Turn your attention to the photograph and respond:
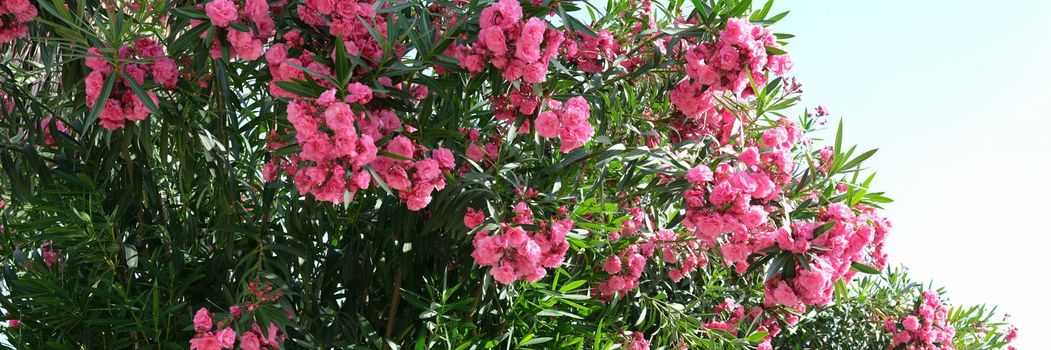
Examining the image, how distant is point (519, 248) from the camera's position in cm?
238

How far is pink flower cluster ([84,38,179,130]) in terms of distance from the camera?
7.34 ft

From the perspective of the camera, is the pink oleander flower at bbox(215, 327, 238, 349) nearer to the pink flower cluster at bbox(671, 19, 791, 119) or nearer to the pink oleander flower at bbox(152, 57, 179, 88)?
the pink oleander flower at bbox(152, 57, 179, 88)

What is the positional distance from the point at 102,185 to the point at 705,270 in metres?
2.18

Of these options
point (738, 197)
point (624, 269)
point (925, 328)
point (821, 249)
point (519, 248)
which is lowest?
point (925, 328)

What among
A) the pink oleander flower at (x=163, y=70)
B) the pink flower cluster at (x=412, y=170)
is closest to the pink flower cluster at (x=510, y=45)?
the pink flower cluster at (x=412, y=170)

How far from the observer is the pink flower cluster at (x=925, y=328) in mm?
4297

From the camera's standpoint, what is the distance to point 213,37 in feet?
7.30

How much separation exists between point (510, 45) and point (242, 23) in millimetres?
617

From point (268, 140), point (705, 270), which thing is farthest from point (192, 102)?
point (705, 270)

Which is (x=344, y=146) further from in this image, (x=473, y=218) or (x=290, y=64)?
(x=473, y=218)

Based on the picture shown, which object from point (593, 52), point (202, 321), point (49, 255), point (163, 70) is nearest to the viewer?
point (163, 70)

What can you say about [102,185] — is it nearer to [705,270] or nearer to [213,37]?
[213,37]

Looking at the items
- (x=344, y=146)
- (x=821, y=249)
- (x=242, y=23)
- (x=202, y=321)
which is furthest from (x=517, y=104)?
(x=202, y=321)

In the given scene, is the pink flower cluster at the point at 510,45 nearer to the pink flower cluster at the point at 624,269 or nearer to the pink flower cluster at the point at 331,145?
the pink flower cluster at the point at 331,145
